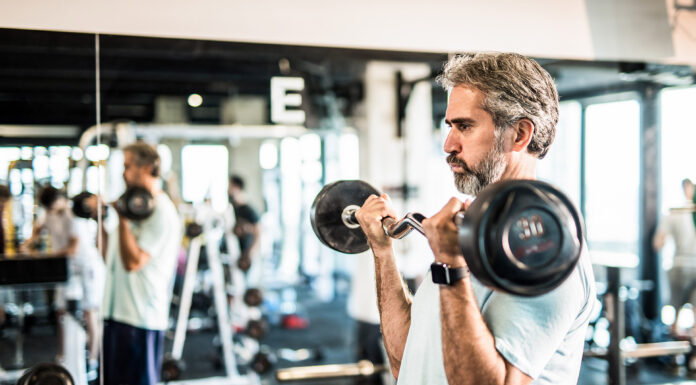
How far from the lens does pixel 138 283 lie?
293 cm

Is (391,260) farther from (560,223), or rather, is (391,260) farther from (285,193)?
(285,193)

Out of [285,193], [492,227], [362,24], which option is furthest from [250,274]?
[492,227]

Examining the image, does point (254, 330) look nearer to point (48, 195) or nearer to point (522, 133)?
point (48, 195)

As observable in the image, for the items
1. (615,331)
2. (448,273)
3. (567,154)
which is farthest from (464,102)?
(567,154)

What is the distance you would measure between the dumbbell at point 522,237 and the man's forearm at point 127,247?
229 centimetres

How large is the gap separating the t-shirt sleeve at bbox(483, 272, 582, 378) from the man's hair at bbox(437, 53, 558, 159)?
0.35 meters

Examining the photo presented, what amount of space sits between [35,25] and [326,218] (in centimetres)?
166

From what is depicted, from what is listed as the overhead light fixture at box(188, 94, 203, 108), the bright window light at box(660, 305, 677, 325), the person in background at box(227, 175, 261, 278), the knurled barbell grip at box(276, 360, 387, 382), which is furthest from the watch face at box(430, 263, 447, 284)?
the overhead light fixture at box(188, 94, 203, 108)

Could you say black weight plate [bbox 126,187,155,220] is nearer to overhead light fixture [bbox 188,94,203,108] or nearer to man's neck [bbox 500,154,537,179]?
man's neck [bbox 500,154,537,179]

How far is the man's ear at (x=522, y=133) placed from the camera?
1210mm

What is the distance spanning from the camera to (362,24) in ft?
9.68

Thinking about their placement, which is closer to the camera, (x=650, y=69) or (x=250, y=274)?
(x=650, y=69)

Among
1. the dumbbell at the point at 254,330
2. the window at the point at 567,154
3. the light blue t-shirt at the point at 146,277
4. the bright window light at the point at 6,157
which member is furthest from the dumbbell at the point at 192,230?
the window at the point at 567,154

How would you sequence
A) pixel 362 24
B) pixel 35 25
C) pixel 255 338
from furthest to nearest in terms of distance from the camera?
pixel 255 338 → pixel 362 24 → pixel 35 25
